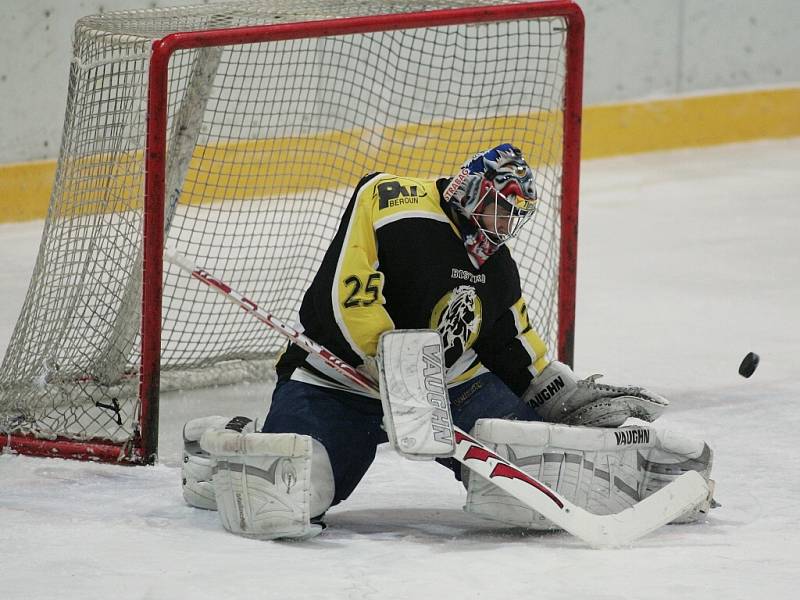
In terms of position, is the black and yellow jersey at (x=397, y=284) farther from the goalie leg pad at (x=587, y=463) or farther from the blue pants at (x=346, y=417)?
the goalie leg pad at (x=587, y=463)

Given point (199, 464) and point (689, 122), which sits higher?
point (689, 122)

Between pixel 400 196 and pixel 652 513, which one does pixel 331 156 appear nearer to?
pixel 400 196

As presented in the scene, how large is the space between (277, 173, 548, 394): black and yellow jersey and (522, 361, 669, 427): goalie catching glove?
0.17 metres

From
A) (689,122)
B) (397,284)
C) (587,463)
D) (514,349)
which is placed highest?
(689,122)

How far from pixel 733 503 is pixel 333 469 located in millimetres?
942

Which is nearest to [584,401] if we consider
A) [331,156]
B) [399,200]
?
[399,200]

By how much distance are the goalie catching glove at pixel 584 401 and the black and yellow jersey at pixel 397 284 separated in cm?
17

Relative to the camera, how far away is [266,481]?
2926mm

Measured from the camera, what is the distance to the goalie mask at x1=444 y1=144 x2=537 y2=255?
121 inches

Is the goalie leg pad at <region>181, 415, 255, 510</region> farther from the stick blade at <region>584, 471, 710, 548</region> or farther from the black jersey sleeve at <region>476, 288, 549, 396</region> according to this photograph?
the stick blade at <region>584, 471, 710, 548</region>

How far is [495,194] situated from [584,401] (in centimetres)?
54

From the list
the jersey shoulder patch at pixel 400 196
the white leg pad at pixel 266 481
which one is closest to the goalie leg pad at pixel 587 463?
the white leg pad at pixel 266 481

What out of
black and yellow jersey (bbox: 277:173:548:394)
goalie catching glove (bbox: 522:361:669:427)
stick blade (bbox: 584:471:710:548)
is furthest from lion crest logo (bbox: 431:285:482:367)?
stick blade (bbox: 584:471:710:548)

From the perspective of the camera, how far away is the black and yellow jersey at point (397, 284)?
308 centimetres
